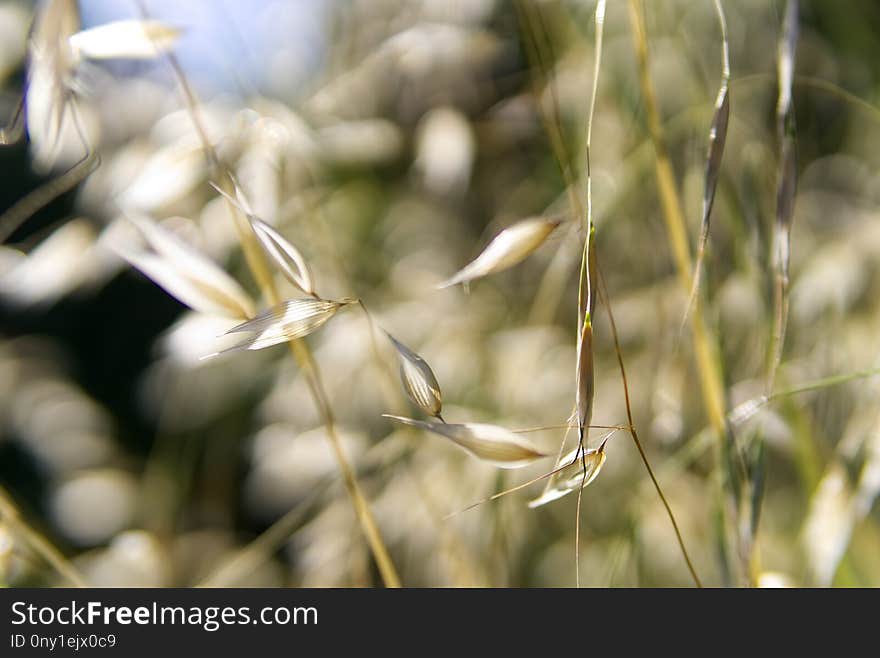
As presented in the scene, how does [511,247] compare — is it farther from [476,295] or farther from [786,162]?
[476,295]

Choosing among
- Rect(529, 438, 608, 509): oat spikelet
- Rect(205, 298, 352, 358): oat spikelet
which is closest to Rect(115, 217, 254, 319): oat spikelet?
Rect(205, 298, 352, 358): oat spikelet

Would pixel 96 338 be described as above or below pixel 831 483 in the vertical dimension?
below

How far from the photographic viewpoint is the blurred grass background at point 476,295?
1.36ft

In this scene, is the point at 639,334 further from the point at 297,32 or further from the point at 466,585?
the point at 297,32

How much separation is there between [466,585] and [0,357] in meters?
0.90

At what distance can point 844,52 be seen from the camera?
0.71 m

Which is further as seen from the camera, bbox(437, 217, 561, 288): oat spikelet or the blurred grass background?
the blurred grass background

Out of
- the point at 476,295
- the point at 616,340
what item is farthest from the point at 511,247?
the point at 476,295

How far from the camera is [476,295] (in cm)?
78

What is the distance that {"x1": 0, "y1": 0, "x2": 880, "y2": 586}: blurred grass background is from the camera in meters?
0.42

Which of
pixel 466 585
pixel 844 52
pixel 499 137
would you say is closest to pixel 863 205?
pixel 844 52

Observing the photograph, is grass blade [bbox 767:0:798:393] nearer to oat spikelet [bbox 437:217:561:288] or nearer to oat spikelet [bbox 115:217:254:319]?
oat spikelet [bbox 437:217:561:288]

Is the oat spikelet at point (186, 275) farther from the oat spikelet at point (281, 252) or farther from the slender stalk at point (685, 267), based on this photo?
the slender stalk at point (685, 267)

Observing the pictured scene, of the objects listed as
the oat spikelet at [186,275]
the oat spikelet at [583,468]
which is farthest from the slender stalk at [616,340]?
Result: the oat spikelet at [186,275]
